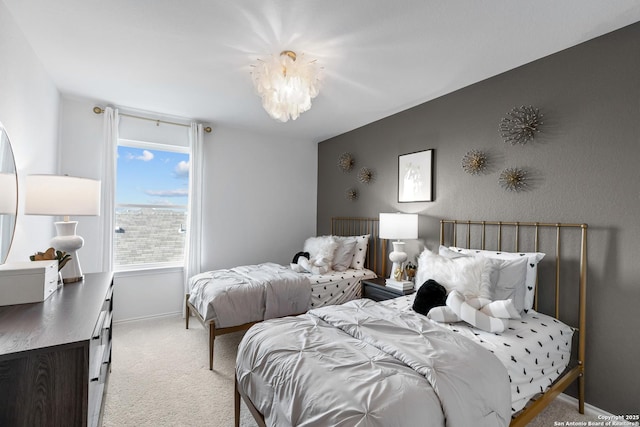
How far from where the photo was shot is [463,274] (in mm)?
2254

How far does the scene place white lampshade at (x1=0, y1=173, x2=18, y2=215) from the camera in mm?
1692

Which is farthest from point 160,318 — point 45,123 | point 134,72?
point 134,72

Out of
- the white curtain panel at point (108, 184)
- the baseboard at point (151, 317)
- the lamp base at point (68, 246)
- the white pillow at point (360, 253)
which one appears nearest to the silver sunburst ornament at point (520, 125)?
the white pillow at point (360, 253)

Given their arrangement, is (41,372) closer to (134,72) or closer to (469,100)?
(134,72)

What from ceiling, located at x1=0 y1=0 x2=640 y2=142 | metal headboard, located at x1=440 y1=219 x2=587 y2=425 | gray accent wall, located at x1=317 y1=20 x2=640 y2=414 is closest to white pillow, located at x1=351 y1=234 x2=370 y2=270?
metal headboard, located at x1=440 y1=219 x2=587 y2=425

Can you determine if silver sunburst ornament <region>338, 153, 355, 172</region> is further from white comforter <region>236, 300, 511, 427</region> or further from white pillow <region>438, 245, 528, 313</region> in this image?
white comforter <region>236, 300, 511, 427</region>

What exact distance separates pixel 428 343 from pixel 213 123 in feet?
12.7

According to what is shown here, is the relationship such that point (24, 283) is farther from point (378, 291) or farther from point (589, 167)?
point (589, 167)

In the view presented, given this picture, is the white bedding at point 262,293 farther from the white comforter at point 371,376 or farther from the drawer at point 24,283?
the drawer at point 24,283

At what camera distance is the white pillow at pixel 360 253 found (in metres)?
3.90

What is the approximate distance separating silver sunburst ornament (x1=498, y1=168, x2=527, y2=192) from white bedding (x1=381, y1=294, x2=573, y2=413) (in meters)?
1.03

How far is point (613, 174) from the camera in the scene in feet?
6.68

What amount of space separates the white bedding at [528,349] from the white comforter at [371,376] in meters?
0.18

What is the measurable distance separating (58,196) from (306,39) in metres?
1.95
